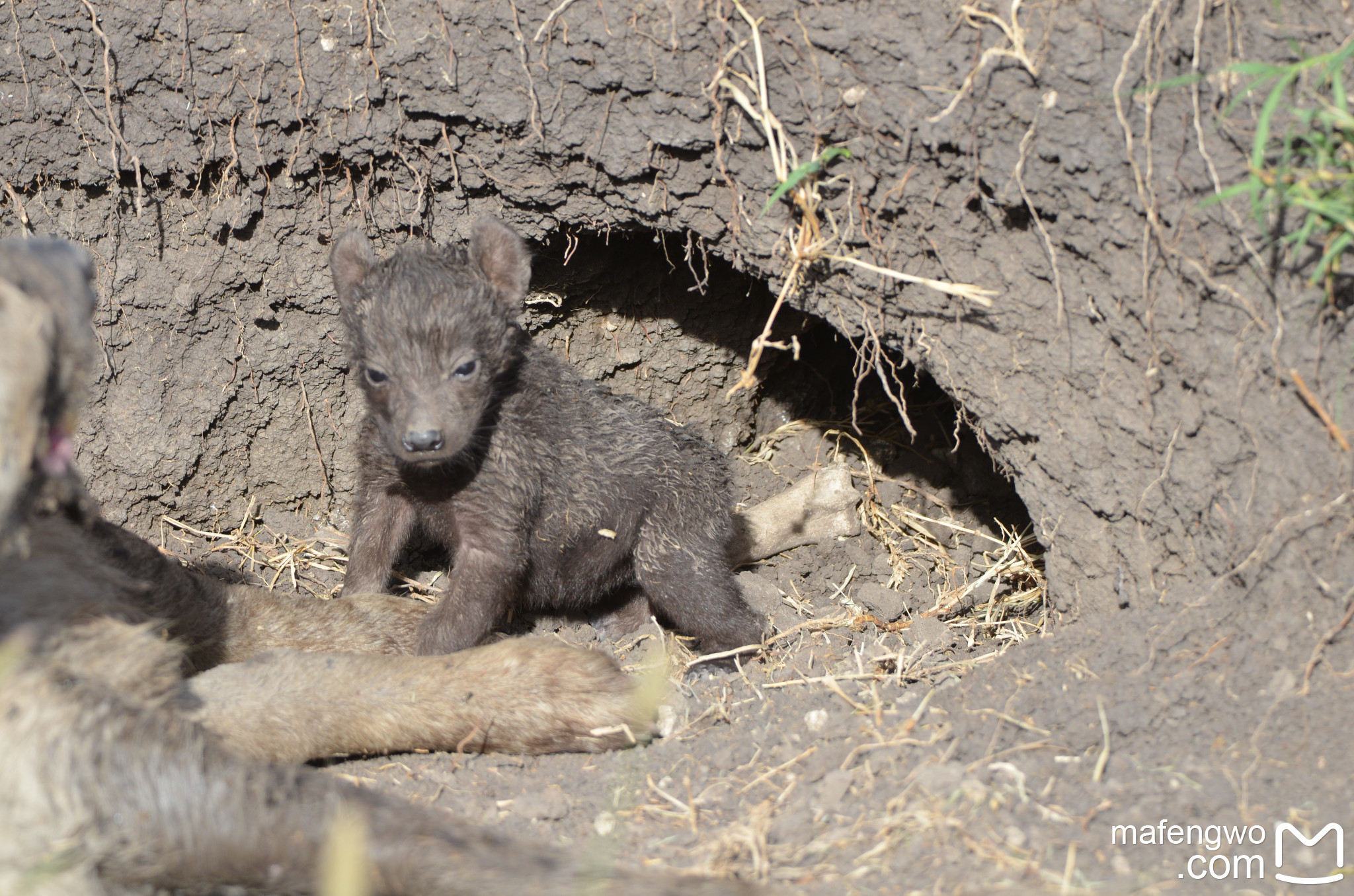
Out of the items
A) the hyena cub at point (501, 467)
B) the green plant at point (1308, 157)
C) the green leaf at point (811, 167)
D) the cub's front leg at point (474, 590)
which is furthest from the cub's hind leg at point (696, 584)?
the green plant at point (1308, 157)

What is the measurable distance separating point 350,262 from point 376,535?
130 cm

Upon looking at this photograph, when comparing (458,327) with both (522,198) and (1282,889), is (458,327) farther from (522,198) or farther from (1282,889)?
(1282,889)

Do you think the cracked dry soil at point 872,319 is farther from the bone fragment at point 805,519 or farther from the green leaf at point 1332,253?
the bone fragment at point 805,519

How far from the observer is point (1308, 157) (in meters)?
3.06

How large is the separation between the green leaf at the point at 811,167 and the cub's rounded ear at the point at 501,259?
118cm

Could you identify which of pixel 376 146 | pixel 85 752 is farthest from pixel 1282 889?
pixel 376 146

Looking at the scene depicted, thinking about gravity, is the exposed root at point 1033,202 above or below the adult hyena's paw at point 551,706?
above

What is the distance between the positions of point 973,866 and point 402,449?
100 inches

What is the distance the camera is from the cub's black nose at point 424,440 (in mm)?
4008

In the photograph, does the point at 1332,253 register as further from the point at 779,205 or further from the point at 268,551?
the point at 268,551

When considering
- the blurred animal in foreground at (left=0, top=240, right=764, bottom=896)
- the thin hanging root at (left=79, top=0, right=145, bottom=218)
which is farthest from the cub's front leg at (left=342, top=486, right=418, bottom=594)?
the thin hanging root at (left=79, top=0, right=145, bottom=218)

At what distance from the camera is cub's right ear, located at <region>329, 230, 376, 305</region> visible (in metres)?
4.46

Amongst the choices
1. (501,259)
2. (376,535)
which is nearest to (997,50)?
(501,259)

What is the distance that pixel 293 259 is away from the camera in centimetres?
503
